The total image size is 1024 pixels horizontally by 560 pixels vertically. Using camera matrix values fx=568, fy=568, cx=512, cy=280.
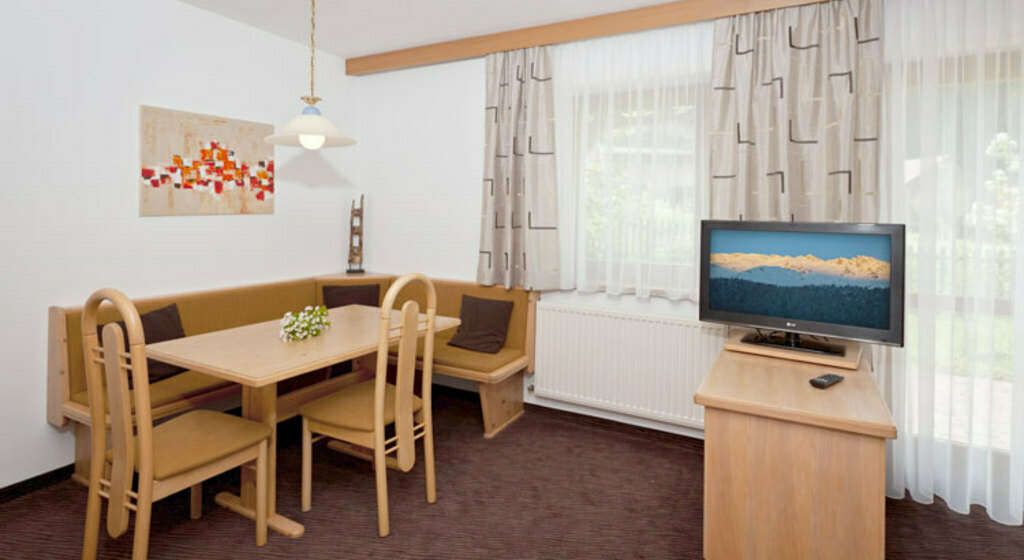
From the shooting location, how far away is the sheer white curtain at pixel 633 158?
319 cm

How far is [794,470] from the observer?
6.25ft

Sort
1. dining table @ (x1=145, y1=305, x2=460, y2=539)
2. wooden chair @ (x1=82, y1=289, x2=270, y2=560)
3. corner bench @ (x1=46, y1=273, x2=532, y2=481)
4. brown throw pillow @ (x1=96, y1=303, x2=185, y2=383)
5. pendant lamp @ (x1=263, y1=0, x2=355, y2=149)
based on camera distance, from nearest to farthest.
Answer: wooden chair @ (x1=82, y1=289, x2=270, y2=560) → dining table @ (x1=145, y1=305, x2=460, y2=539) → pendant lamp @ (x1=263, y1=0, x2=355, y2=149) → corner bench @ (x1=46, y1=273, x2=532, y2=481) → brown throw pillow @ (x1=96, y1=303, x2=185, y2=383)

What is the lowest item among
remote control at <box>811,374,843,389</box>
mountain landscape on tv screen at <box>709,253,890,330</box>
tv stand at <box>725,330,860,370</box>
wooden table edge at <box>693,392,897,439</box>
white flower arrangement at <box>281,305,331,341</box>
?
wooden table edge at <box>693,392,897,439</box>

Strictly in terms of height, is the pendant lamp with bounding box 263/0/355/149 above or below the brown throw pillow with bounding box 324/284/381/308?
above

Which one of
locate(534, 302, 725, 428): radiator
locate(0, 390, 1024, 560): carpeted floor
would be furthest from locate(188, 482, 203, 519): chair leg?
locate(534, 302, 725, 428): radiator

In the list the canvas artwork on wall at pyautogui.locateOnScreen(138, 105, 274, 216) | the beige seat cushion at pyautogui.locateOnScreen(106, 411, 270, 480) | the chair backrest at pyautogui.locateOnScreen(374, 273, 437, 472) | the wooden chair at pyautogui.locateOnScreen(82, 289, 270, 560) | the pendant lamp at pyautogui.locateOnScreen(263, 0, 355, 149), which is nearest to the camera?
the wooden chair at pyautogui.locateOnScreen(82, 289, 270, 560)

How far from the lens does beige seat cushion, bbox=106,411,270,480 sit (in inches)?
78.2

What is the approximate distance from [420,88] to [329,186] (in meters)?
1.00

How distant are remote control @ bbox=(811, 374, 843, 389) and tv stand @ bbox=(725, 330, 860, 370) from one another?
20 centimetres

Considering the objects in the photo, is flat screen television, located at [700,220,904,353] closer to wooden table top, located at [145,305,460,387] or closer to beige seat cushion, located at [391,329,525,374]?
beige seat cushion, located at [391,329,525,374]

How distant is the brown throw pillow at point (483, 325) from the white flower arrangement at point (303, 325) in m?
1.19

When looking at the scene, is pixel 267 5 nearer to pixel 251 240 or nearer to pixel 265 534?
pixel 251 240

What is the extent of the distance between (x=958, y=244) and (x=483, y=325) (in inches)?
99.5

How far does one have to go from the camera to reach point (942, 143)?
257 cm
